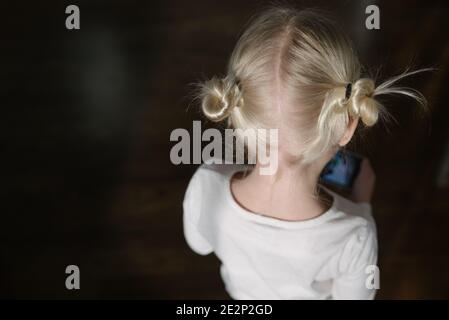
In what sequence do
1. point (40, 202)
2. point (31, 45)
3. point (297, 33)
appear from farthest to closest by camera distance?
1. point (31, 45)
2. point (40, 202)
3. point (297, 33)

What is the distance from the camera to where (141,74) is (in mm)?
1375

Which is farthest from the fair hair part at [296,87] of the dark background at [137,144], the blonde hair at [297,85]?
the dark background at [137,144]

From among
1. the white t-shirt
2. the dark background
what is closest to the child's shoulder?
the white t-shirt

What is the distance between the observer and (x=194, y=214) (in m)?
0.85

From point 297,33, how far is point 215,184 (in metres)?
0.31

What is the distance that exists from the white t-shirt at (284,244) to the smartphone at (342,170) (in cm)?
15

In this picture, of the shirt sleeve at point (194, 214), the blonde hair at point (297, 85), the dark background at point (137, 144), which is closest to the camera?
the blonde hair at point (297, 85)

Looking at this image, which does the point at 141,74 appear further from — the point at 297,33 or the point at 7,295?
the point at 297,33

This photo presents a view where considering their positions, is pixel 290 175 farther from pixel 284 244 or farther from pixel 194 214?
pixel 194 214

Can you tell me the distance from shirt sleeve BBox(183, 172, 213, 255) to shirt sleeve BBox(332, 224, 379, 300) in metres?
0.27

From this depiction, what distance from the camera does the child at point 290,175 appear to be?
1.96 feet
